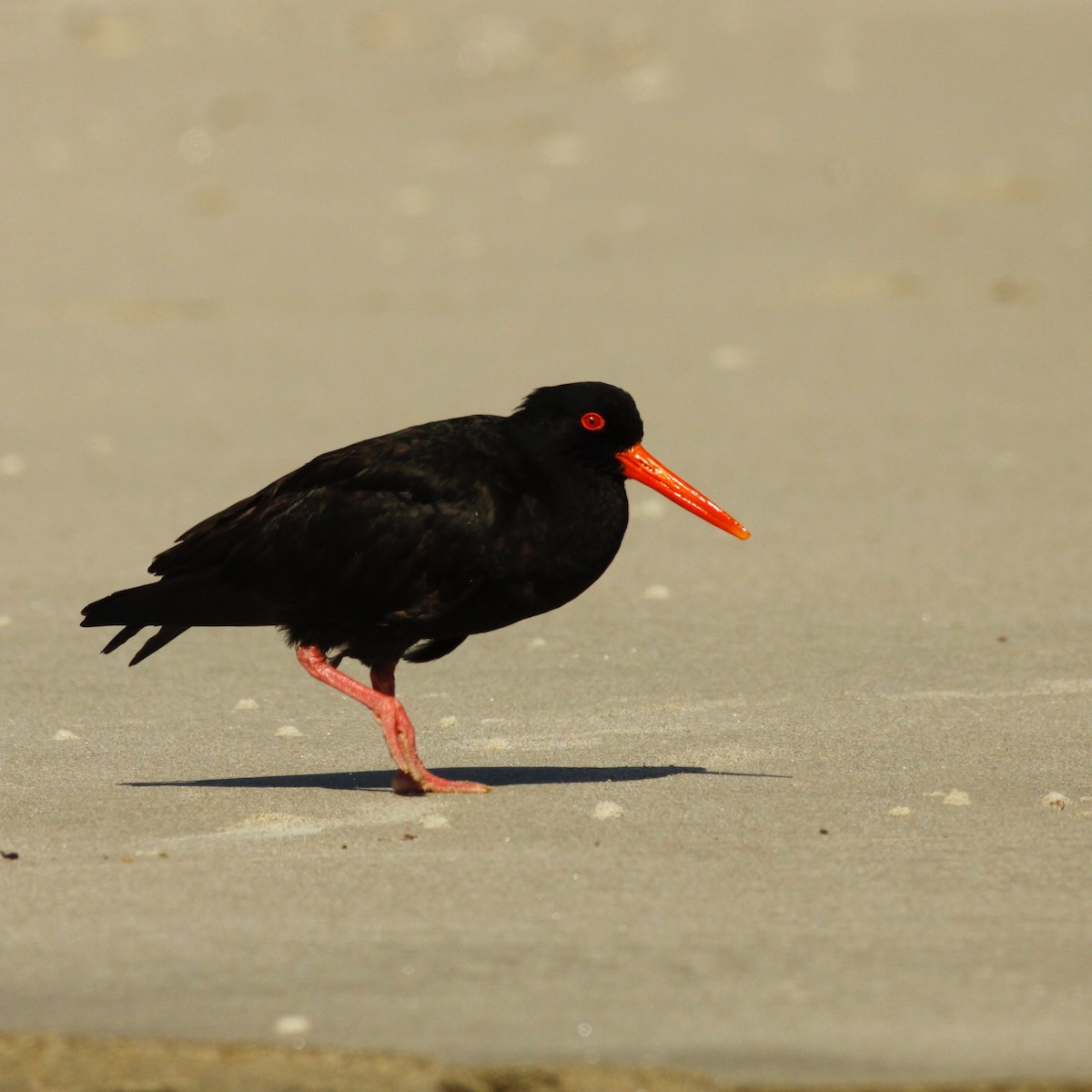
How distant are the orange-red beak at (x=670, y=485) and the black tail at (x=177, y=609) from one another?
1187mm

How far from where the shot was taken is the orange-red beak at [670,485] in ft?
19.5

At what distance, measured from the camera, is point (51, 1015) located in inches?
152

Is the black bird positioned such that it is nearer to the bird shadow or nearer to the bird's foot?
the bird's foot

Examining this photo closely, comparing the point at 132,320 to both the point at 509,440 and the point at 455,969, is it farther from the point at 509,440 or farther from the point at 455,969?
the point at 455,969

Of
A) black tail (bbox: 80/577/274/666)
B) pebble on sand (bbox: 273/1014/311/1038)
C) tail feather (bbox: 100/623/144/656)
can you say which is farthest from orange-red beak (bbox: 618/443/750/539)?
pebble on sand (bbox: 273/1014/311/1038)

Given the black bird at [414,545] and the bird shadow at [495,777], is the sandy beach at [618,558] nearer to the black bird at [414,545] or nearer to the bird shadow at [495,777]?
the bird shadow at [495,777]

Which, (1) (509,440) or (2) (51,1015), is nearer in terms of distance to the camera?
(2) (51,1015)

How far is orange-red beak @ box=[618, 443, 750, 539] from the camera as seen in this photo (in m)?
5.94

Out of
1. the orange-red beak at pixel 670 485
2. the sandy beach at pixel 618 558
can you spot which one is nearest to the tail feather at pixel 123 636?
the sandy beach at pixel 618 558

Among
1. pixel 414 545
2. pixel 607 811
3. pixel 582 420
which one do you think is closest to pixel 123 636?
pixel 414 545

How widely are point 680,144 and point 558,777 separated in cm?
1210

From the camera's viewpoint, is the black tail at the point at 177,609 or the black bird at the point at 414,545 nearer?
the black bird at the point at 414,545

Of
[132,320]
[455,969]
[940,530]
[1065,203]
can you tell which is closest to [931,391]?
[940,530]

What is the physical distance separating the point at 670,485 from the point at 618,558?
2.46 m
